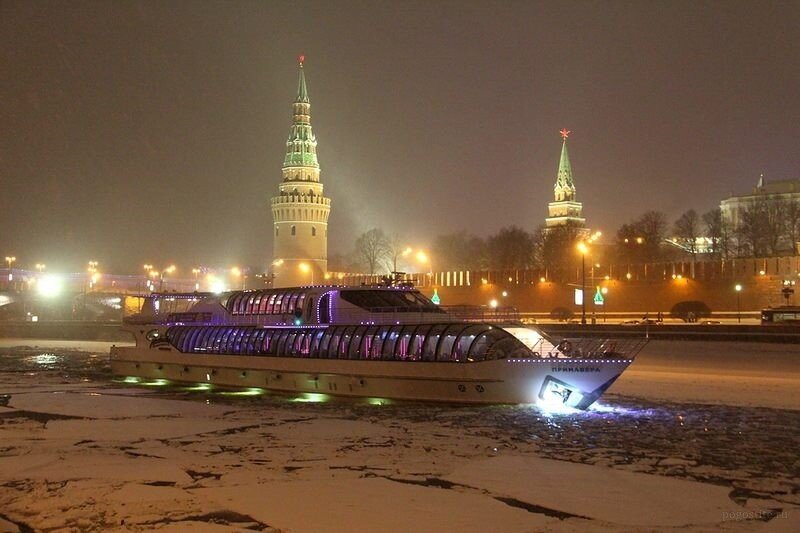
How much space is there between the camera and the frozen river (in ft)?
43.5

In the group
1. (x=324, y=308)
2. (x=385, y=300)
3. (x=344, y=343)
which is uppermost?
(x=385, y=300)

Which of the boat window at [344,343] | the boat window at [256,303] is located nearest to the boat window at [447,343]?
the boat window at [344,343]

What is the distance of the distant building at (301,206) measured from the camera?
12731cm

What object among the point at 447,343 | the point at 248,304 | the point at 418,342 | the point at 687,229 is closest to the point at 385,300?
the point at 418,342

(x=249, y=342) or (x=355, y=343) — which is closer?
(x=355, y=343)

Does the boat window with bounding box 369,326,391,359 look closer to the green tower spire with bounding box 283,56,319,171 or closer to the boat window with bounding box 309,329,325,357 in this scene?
the boat window with bounding box 309,329,325,357

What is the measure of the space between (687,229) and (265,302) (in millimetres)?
97712

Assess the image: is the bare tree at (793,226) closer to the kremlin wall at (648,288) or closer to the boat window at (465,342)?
the kremlin wall at (648,288)

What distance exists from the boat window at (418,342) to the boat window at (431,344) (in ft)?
0.66

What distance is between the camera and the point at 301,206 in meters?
128

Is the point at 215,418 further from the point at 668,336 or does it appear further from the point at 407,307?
the point at 668,336

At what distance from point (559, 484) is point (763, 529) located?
3.79 metres

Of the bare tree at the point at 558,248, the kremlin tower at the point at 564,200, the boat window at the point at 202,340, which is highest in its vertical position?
the kremlin tower at the point at 564,200

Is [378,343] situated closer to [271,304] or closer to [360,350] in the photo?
[360,350]
